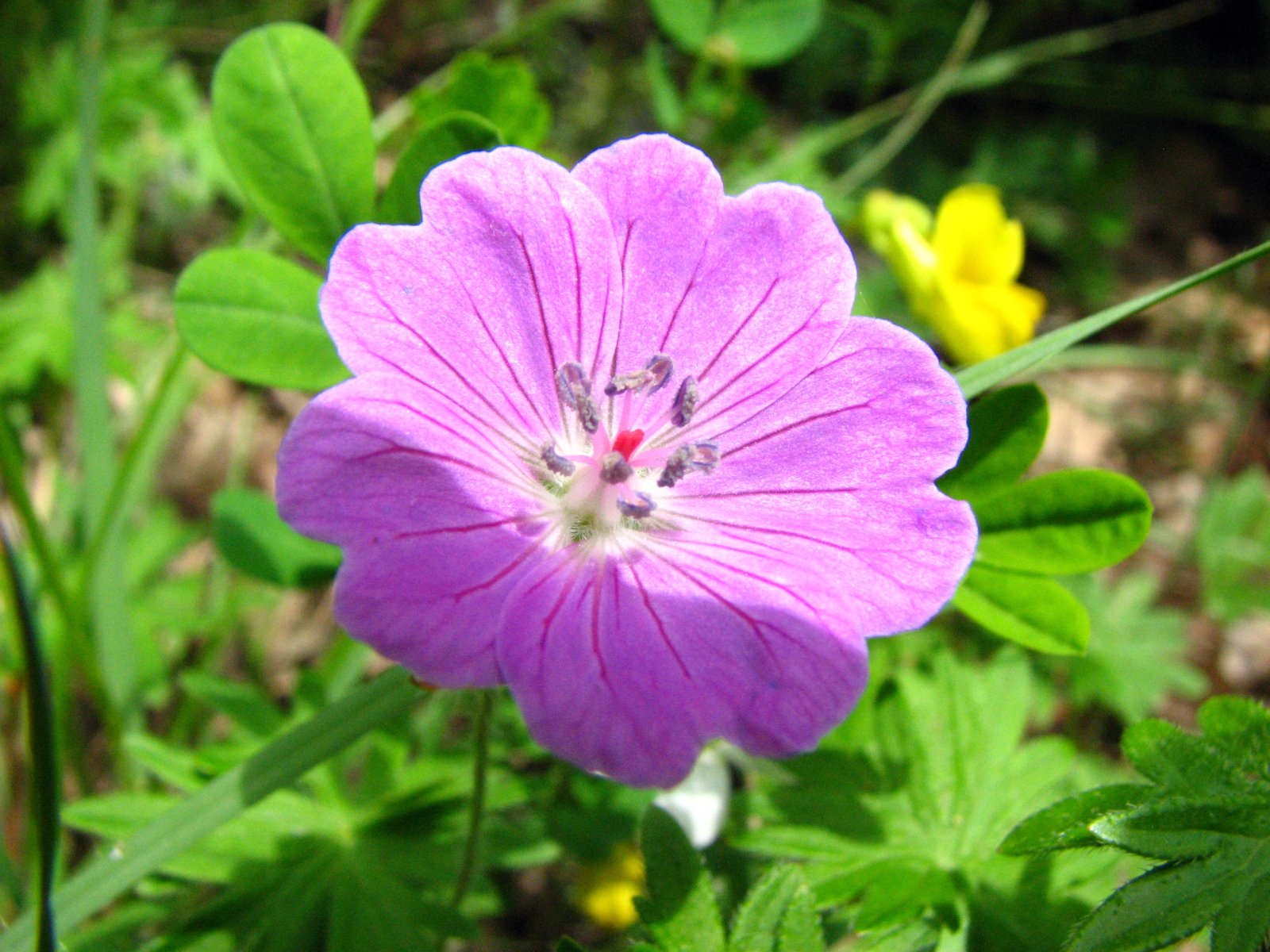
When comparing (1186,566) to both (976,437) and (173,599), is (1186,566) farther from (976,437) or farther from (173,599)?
(173,599)

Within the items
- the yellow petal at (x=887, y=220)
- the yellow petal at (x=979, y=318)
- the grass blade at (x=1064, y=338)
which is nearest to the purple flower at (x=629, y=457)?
the grass blade at (x=1064, y=338)

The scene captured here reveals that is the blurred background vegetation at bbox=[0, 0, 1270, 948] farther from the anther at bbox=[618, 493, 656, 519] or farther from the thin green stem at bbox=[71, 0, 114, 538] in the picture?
the anther at bbox=[618, 493, 656, 519]

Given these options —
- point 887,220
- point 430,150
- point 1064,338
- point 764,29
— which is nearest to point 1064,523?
point 1064,338

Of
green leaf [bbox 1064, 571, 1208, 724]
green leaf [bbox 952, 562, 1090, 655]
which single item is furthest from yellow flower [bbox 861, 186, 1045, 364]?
green leaf [bbox 952, 562, 1090, 655]

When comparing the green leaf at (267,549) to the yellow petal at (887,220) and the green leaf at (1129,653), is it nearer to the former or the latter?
the yellow petal at (887,220)

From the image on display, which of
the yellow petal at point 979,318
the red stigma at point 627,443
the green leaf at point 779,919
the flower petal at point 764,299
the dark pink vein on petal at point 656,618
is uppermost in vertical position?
the flower petal at point 764,299

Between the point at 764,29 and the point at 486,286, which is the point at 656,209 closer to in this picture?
the point at 486,286
